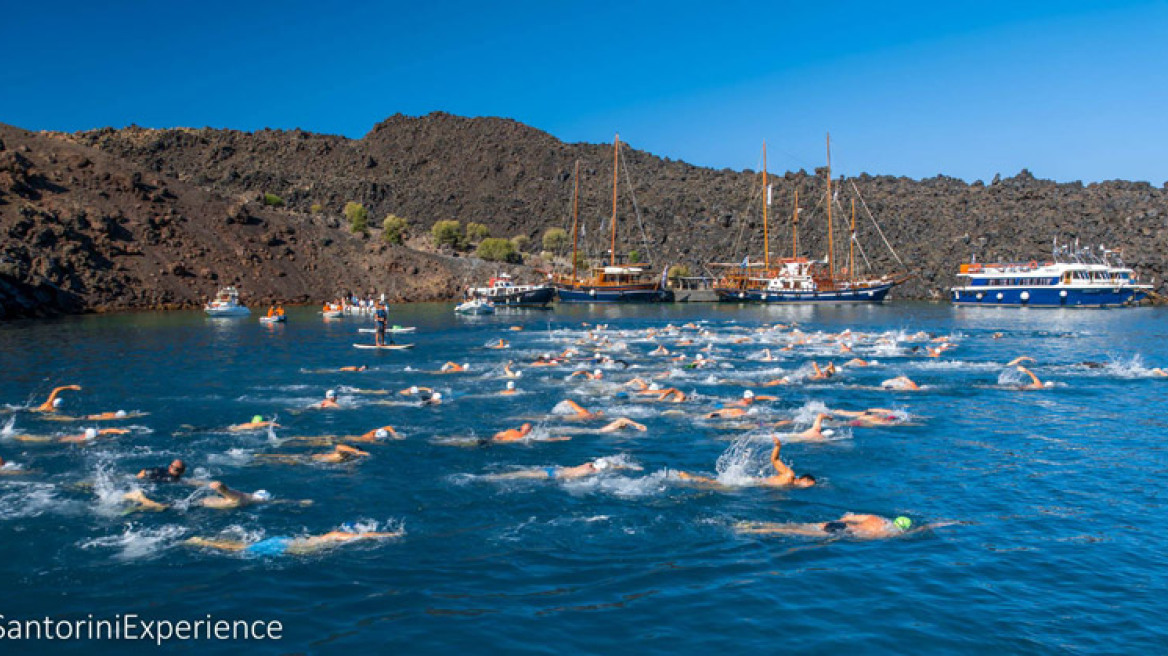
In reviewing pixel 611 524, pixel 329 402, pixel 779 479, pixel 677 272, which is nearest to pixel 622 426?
pixel 779 479

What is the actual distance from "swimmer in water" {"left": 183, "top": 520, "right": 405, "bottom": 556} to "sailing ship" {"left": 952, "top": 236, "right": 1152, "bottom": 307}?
95.7 meters

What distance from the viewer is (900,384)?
30359mm

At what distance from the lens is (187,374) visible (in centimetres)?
3388

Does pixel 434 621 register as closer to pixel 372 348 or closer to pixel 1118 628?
pixel 1118 628

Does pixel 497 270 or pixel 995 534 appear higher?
pixel 497 270

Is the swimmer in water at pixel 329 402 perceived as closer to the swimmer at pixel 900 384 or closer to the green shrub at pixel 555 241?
the swimmer at pixel 900 384

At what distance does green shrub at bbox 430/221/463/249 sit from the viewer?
13400 centimetres

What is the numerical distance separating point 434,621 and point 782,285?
331 ft

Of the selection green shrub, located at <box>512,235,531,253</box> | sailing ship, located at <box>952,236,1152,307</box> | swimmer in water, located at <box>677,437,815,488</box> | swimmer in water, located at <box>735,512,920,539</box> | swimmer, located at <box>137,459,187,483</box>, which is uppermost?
green shrub, located at <box>512,235,531,253</box>

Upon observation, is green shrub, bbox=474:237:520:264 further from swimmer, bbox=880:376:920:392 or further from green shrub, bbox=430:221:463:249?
swimmer, bbox=880:376:920:392

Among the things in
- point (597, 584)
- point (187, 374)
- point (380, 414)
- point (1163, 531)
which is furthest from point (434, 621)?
point (187, 374)

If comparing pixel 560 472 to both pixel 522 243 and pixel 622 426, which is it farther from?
pixel 522 243

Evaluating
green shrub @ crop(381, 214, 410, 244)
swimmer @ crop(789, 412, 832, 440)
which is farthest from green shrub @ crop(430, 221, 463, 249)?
swimmer @ crop(789, 412, 832, 440)

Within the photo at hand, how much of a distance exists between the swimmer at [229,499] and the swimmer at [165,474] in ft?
5.40
